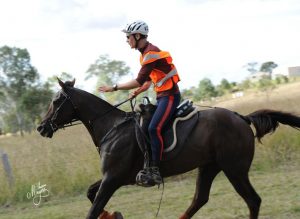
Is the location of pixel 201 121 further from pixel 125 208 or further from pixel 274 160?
pixel 274 160

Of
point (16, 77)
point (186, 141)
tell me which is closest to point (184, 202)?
point (186, 141)

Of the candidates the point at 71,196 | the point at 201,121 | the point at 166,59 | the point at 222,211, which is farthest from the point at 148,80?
the point at 71,196

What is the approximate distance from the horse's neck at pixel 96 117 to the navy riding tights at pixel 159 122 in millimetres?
539

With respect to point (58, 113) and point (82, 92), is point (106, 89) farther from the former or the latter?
point (58, 113)

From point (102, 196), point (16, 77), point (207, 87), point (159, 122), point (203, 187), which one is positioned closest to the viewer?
point (102, 196)

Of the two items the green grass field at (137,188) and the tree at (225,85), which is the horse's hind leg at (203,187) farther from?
the tree at (225,85)

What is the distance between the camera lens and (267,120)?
6.44 metres

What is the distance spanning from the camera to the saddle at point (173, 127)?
5.85 metres

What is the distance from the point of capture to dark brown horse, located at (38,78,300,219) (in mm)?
5828

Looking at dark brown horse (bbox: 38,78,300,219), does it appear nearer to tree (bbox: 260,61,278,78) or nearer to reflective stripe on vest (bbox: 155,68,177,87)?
reflective stripe on vest (bbox: 155,68,177,87)

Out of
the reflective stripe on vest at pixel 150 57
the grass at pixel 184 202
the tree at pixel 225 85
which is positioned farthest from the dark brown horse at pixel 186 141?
the tree at pixel 225 85

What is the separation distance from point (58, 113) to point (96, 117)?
49 cm

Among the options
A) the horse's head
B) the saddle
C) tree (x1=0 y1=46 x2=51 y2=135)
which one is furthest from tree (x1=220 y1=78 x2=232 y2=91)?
the horse's head

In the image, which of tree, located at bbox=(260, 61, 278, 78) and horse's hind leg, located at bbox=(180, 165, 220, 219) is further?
tree, located at bbox=(260, 61, 278, 78)
